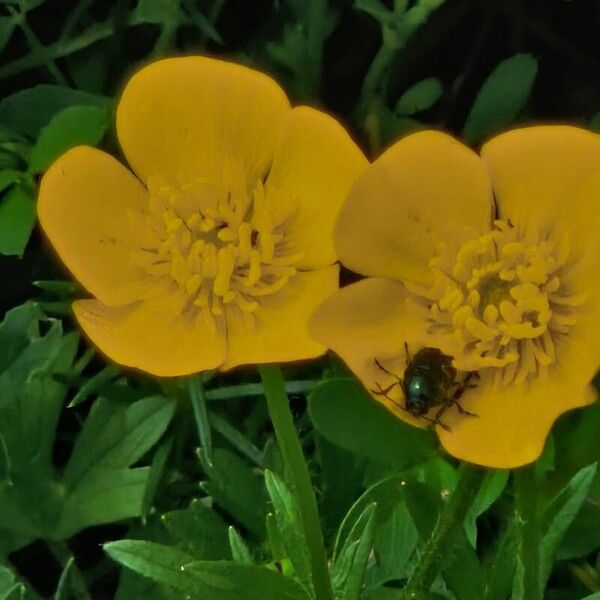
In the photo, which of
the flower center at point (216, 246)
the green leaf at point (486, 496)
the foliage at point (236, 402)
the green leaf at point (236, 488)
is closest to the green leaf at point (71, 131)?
the foliage at point (236, 402)

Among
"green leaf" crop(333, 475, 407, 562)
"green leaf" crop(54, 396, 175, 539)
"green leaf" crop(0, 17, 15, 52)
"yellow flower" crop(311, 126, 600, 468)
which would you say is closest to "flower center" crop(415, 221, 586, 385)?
"yellow flower" crop(311, 126, 600, 468)

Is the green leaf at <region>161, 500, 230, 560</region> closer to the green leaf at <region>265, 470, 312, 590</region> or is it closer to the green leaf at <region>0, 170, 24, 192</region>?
the green leaf at <region>265, 470, 312, 590</region>

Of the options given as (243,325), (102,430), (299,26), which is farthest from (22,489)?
(299,26)

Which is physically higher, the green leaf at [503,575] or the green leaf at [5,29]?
the green leaf at [5,29]

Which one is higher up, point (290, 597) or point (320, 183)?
point (320, 183)

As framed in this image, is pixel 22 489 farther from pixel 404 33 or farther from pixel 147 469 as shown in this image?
pixel 404 33

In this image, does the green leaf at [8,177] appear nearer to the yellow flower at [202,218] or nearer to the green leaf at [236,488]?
the yellow flower at [202,218]
